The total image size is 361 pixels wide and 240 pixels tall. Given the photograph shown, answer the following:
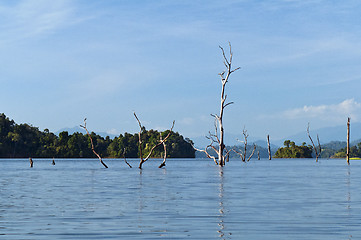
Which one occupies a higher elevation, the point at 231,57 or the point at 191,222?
the point at 231,57

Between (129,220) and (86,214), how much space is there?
9.19 ft

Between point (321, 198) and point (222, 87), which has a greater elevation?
point (222, 87)

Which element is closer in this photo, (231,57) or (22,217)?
(22,217)

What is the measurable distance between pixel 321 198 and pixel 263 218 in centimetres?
1035

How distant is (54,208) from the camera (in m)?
25.6

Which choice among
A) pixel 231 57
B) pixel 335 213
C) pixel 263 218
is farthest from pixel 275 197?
pixel 231 57

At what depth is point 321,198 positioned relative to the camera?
30438mm

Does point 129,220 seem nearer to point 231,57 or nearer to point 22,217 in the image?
point 22,217

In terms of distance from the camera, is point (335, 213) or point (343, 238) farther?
point (335, 213)

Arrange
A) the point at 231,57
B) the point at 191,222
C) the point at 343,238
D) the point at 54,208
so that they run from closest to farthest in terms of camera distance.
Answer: the point at 343,238
the point at 191,222
the point at 54,208
the point at 231,57

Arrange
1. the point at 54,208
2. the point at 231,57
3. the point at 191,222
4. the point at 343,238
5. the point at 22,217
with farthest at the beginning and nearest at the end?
the point at 231,57, the point at 54,208, the point at 22,217, the point at 191,222, the point at 343,238

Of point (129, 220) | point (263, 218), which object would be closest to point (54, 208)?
point (129, 220)

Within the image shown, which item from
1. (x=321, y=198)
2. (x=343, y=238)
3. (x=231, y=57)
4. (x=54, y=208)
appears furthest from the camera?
(x=231, y=57)

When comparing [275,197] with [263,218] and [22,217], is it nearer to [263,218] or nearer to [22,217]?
[263,218]
